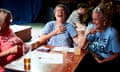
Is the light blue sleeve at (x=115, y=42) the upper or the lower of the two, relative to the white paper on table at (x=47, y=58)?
upper

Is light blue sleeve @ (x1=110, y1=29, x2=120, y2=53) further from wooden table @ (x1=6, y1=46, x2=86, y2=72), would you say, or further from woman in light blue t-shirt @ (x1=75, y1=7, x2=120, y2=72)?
wooden table @ (x1=6, y1=46, x2=86, y2=72)

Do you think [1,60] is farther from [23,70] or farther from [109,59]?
[109,59]

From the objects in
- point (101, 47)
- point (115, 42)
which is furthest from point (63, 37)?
point (115, 42)

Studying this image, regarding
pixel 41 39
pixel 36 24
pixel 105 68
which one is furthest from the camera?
pixel 36 24

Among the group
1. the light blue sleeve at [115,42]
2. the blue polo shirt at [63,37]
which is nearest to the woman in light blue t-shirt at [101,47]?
the light blue sleeve at [115,42]

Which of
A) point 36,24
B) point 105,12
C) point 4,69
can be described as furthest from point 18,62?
point 36,24

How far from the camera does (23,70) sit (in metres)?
1.80

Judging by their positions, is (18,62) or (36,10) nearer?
(18,62)

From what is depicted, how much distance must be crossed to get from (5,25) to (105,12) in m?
1.13

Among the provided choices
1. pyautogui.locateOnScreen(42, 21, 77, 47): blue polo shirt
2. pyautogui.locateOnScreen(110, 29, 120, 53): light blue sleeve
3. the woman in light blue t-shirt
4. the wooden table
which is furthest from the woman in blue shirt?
the wooden table

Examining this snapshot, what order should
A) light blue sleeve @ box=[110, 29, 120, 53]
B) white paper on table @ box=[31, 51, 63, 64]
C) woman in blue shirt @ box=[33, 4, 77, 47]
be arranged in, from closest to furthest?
white paper on table @ box=[31, 51, 63, 64]
light blue sleeve @ box=[110, 29, 120, 53]
woman in blue shirt @ box=[33, 4, 77, 47]

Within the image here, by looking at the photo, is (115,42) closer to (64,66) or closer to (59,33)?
(59,33)

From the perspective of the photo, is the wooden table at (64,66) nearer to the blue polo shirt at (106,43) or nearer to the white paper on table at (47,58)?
the white paper on table at (47,58)

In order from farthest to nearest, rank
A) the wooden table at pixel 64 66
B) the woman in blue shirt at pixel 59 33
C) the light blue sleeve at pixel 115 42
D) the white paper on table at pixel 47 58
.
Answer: the woman in blue shirt at pixel 59 33
the light blue sleeve at pixel 115 42
the white paper on table at pixel 47 58
the wooden table at pixel 64 66
